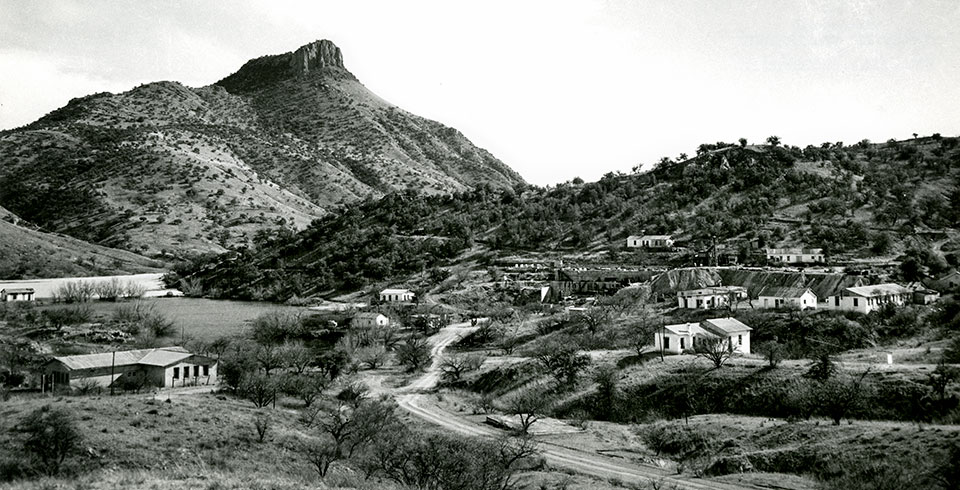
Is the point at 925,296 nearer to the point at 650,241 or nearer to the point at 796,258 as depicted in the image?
the point at 796,258

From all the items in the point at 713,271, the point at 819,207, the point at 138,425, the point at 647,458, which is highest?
the point at 819,207

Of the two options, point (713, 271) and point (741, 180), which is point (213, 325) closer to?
point (713, 271)

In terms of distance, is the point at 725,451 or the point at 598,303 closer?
the point at 725,451

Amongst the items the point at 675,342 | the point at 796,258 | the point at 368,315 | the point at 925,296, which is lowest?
the point at 368,315

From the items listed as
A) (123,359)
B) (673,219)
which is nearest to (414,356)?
(123,359)

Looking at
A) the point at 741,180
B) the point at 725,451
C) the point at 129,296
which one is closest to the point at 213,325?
the point at 129,296

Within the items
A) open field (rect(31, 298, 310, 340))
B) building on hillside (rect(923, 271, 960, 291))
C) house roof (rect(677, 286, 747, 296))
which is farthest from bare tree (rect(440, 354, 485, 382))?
building on hillside (rect(923, 271, 960, 291))

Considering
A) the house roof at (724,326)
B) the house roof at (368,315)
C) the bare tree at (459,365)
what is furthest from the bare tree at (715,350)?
the house roof at (368,315)
